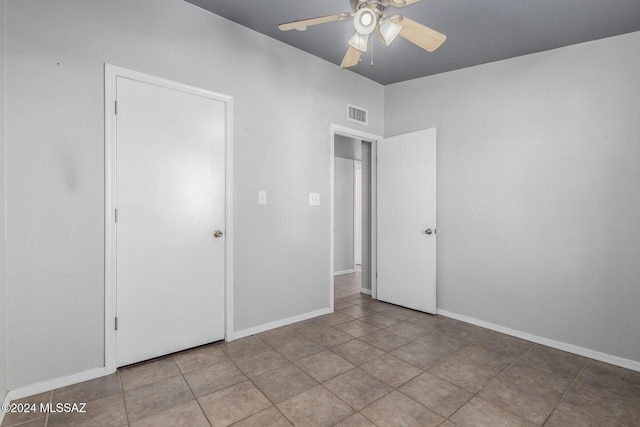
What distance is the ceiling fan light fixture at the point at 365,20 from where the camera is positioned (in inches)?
65.2

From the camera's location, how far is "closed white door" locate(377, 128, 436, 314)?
348 cm

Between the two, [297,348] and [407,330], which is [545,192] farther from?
[297,348]

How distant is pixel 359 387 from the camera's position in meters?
2.04

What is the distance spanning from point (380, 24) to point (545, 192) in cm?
221

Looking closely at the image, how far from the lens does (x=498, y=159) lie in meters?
3.11

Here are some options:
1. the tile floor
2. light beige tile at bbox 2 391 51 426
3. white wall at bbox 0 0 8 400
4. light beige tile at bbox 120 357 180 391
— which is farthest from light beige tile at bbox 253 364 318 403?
white wall at bbox 0 0 8 400

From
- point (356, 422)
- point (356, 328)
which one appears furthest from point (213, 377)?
point (356, 328)

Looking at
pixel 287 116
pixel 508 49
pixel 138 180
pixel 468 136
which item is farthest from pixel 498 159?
pixel 138 180

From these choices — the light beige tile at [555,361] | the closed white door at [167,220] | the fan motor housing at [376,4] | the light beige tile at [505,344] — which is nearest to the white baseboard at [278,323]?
the closed white door at [167,220]

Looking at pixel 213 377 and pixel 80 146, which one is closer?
pixel 80 146

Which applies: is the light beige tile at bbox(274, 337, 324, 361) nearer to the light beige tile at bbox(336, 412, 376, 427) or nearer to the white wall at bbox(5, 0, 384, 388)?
the white wall at bbox(5, 0, 384, 388)

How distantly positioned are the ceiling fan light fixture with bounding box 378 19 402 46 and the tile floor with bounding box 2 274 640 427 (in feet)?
7.35

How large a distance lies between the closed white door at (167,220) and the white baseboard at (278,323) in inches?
→ 7.6

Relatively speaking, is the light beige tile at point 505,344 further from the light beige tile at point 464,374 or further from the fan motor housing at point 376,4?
the fan motor housing at point 376,4
